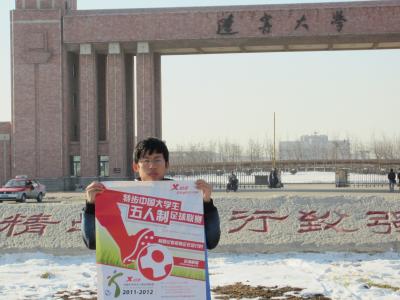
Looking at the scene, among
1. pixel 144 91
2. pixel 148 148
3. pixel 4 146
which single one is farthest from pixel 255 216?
pixel 4 146

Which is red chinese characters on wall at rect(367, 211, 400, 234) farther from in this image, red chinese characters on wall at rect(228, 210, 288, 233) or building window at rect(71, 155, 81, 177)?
building window at rect(71, 155, 81, 177)

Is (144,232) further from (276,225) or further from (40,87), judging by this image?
(40,87)

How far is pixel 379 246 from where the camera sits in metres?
10.1

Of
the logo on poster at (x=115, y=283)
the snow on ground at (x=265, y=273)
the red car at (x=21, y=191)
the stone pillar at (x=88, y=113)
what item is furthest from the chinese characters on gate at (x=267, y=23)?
the logo on poster at (x=115, y=283)

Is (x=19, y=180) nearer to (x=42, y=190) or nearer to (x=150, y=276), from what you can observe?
(x=42, y=190)

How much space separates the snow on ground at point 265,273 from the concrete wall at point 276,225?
0.77ft

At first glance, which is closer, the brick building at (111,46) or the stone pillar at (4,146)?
the brick building at (111,46)

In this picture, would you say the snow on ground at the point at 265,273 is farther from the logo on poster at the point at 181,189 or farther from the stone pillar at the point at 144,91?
the stone pillar at the point at 144,91

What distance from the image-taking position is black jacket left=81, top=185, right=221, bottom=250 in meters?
3.96

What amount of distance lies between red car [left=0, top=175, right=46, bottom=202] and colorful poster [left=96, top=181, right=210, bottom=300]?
77.2 ft

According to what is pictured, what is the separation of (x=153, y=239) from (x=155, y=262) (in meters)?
0.16

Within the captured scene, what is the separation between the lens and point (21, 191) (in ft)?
87.1

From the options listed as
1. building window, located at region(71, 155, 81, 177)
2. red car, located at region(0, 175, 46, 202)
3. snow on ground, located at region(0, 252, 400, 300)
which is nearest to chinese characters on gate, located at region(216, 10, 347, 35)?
building window, located at region(71, 155, 81, 177)

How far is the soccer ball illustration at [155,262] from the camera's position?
12.8 ft
